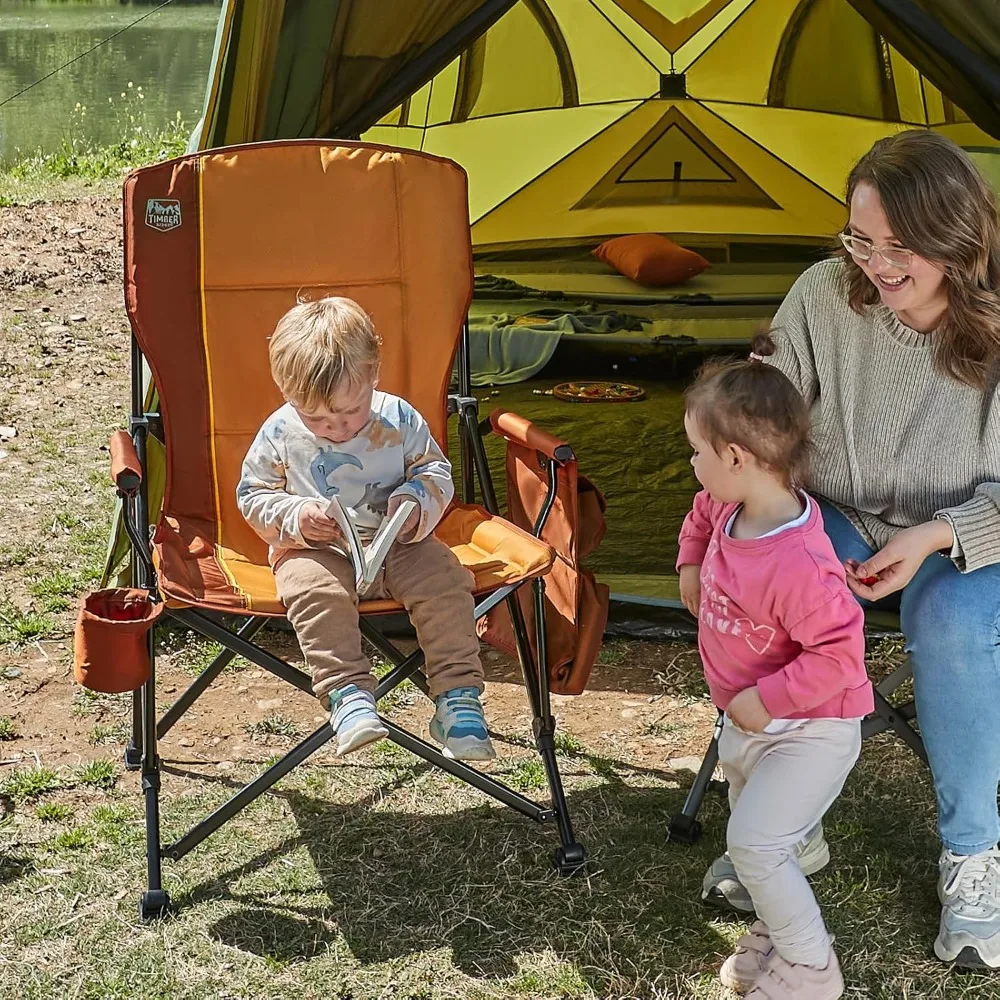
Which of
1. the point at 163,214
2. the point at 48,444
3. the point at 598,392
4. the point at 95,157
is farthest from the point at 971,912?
the point at 95,157

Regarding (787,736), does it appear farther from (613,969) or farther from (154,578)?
(154,578)

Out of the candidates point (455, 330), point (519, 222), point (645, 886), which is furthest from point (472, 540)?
point (519, 222)

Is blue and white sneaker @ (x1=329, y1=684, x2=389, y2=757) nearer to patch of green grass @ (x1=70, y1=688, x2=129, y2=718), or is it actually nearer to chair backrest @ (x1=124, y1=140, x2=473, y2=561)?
chair backrest @ (x1=124, y1=140, x2=473, y2=561)

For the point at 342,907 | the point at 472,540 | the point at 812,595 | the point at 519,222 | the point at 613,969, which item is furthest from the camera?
the point at 519,222

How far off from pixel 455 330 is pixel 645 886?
3.57 feet

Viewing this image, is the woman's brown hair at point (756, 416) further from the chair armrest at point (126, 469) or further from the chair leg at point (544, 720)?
the chair armrest at point (126, 469)

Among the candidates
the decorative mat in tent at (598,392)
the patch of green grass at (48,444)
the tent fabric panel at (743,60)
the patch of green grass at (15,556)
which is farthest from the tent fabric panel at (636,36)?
the patch of green grass at (15,556)

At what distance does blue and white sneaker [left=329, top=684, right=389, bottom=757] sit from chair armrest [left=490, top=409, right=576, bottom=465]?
1.70 feet

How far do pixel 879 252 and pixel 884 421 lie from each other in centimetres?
29

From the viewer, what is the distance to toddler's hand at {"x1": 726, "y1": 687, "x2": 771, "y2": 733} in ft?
6.55

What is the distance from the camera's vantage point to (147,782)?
7.66 ft

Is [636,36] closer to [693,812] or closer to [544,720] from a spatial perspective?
[544,720]

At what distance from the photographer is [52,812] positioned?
2.53 m

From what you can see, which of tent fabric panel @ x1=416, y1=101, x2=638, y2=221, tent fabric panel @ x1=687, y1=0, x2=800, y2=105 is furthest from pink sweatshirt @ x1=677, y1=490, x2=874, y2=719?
tent fabric panel @ x1=687, y1=0, x2=800, y2=105
